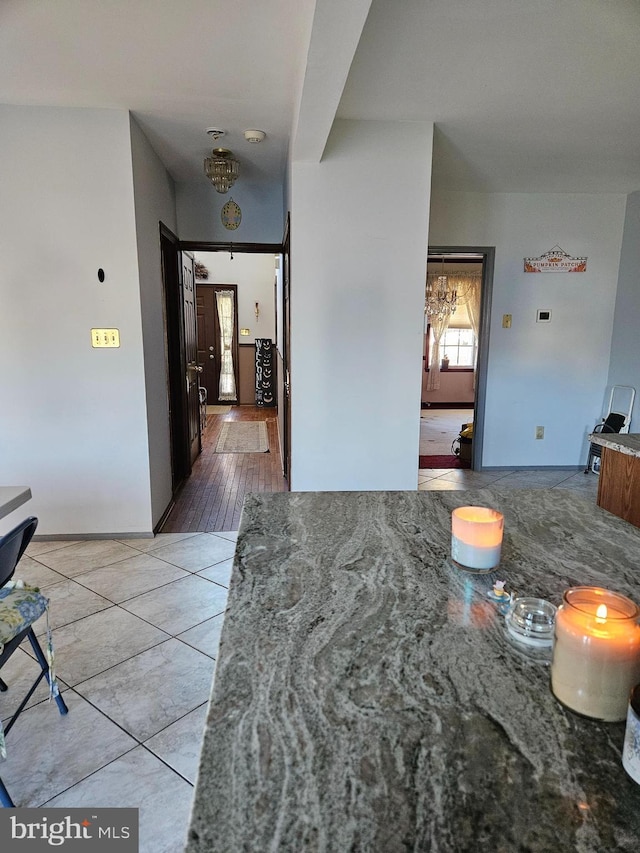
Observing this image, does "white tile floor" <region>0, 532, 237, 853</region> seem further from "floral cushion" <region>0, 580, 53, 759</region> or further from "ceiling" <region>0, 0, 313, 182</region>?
"ceiling" <region>0, 0, 313, 182</region>

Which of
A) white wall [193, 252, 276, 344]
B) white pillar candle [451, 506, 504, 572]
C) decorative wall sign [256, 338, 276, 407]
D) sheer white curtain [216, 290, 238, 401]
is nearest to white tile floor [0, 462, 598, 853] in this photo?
white pillar candle [451, 506, 504, 572]

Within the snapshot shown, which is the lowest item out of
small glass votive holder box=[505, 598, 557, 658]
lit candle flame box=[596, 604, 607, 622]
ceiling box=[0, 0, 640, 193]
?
small glass votive holder box=[505, 598, 557, 658]

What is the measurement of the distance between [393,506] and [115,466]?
2.40 meters

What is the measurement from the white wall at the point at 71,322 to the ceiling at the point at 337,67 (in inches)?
10.7

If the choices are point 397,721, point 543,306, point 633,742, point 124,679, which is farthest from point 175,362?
point 633,742

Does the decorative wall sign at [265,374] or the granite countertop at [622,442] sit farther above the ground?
the granite countertop at [622,442]

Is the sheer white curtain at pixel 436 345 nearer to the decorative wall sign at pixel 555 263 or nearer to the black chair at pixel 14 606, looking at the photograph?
the decorative wall sign at pixel 555 263

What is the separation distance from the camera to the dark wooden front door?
488 cm

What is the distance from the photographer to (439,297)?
882cm

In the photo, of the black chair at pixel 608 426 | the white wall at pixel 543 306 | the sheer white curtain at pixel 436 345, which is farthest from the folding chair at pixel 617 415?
the sheer white curtain at pixel 436 345

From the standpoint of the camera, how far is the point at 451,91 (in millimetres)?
2664

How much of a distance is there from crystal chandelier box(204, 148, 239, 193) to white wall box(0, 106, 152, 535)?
0.68m

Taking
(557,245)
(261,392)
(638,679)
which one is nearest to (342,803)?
(638,679)

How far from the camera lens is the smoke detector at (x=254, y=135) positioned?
3.25 metres
